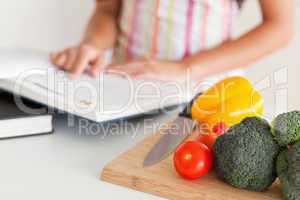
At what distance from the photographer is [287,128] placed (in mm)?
629

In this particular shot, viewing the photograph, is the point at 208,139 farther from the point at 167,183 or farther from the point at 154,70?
the point at 154,70

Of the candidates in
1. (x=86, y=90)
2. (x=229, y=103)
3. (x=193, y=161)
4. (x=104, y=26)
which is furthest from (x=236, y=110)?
(x=104, y=26)

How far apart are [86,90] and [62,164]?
191 mm

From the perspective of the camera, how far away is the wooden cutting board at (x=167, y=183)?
64 centimetres

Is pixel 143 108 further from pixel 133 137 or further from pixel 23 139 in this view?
pixel 23 139

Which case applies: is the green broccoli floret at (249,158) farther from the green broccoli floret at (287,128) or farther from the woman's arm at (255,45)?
the woman's arm at (255,45)

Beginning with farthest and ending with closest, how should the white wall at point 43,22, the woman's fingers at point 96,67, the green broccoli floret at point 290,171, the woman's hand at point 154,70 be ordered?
the white wall at point 43,22, the woman's hand at point 154,70, the woman's fingers at point 96,67, the green broccoli floret at point 290,171

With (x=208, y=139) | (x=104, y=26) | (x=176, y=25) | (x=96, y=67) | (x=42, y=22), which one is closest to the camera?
(x=208, y=139)

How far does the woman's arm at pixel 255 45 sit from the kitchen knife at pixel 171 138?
43 cm

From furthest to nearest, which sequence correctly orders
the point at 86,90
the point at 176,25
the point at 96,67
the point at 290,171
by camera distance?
the point at 176,25
the point at 96,67
the point at 86,90
the point at 290,171

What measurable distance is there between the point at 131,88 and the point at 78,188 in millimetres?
306

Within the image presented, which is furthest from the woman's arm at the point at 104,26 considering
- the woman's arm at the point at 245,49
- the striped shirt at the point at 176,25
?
the woman's arm at the point at 245,49

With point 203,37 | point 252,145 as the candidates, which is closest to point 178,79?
point 203,37

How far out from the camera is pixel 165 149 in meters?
0.77
